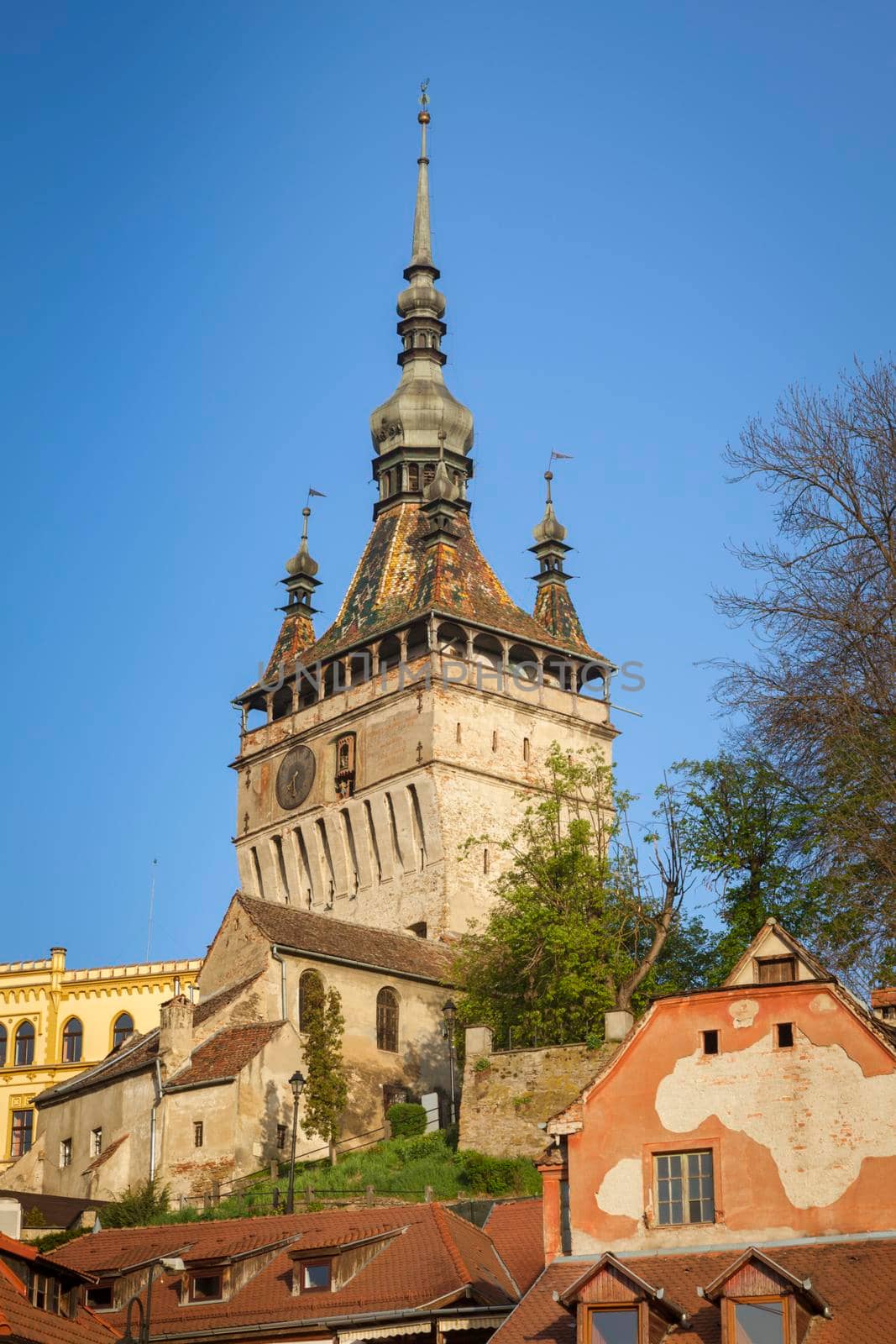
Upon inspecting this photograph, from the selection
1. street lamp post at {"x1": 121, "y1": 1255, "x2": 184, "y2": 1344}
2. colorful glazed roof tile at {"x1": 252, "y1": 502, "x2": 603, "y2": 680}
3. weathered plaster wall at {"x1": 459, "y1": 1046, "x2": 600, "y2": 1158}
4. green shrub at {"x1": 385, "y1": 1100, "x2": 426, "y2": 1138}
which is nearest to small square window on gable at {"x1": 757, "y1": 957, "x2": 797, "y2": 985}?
street lamp post at {"x1": 121, "y1": 1255, "x2": 184, "y2": 1344}

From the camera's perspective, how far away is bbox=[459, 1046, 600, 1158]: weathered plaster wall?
52125 mm

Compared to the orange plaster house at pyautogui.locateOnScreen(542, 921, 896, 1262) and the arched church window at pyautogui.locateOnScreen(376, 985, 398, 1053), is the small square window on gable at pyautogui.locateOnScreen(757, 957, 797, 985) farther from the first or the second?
the arched church window at pyautogui.locateOnScreen(376, 985, 398, 1053)

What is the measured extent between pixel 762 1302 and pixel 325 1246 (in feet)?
34.1

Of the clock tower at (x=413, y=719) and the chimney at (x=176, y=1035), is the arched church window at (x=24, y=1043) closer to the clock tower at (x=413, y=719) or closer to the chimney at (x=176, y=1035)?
the clock tower at (x=413, y=719)

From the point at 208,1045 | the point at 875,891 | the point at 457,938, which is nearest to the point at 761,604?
the point at 875,891

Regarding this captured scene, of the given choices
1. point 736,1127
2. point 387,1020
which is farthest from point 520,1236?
point 387,1020

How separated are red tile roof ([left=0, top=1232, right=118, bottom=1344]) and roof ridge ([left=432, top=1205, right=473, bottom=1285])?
5.52 m

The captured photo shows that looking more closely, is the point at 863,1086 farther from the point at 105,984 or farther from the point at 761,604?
the point at 105,984

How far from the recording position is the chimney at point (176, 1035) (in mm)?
59781

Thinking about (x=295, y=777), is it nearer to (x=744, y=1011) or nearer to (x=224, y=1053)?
(x=224, y=1053)

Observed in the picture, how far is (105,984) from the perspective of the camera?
275 ft

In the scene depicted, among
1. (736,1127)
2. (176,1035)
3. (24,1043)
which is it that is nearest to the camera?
(736,1127)

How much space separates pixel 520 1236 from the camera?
1447 inches

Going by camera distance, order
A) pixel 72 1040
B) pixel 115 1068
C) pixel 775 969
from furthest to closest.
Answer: pixel 72 1040, pixel 115 1068, pixel 775 969
